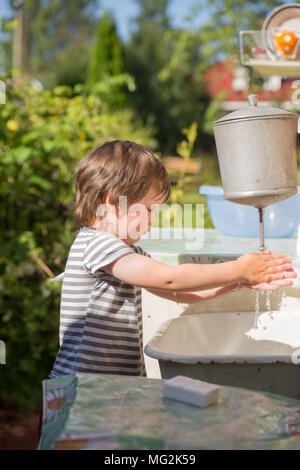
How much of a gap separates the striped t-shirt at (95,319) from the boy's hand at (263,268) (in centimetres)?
27

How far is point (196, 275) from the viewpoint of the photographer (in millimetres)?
1126

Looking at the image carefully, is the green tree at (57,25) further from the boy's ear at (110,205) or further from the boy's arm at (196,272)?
the boy's arm at (196,272)

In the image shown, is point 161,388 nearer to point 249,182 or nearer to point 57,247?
point 249,182

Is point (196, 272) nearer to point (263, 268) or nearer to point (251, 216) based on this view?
point (263, 268)

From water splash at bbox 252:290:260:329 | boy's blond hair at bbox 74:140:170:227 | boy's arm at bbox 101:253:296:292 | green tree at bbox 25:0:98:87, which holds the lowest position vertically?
water splash at bbox 252:290:260:329

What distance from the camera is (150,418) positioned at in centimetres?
79

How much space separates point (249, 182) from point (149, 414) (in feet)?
1.76

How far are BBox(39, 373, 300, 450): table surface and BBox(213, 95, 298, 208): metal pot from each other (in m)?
0.43

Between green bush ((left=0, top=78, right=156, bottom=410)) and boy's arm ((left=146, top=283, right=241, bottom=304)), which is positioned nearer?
boy's arm ((left=146, top=283, right=241, bottom=304))

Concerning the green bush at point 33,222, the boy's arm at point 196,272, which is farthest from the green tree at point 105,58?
the boy's arm at point 196,272

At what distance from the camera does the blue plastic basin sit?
180 centimetres

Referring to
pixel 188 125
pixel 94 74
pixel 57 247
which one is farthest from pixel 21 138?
pixel 188 125

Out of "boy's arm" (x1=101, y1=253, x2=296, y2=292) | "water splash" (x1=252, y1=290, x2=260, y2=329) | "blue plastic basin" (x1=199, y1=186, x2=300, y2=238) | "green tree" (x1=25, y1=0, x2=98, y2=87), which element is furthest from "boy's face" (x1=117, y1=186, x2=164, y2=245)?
"green tree" (x1=25, y1=0, x2=98, y2=87)

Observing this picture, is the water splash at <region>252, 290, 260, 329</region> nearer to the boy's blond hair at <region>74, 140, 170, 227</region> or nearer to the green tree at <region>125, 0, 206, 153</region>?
the boy's blond hair at <region>74, 140, 170, 227</region>
